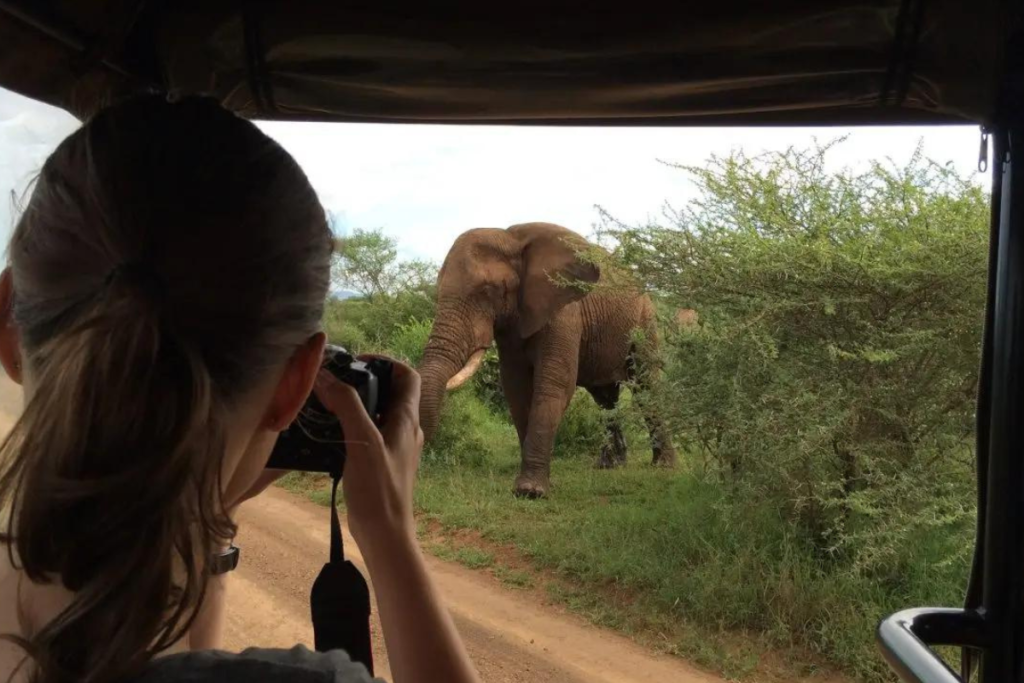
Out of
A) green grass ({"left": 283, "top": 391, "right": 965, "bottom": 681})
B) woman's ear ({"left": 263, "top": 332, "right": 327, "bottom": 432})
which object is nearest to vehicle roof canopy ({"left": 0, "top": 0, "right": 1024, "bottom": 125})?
woman's ear ({"left": 263, "top": 332, "right": 327, "bottom": 432})

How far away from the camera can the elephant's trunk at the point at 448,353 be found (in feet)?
18.0

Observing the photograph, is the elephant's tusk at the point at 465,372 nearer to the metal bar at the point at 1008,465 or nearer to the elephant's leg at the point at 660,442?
the elephant's leg at the point at 660,442

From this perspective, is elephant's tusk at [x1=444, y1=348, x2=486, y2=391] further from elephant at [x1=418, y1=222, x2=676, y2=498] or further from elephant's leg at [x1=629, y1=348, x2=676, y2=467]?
elephant's leg at [x1=629, y1=348, x2=676, y2=467]

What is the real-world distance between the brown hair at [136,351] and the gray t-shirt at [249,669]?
18 mm

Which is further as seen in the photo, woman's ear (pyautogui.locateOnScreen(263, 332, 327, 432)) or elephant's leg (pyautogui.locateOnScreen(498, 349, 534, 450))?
elephant's leg (pyautogui.locateOnScreen(498, 349, 534, 450))

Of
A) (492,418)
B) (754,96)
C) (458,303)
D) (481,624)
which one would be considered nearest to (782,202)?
(481,624)

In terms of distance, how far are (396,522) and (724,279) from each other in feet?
10.4

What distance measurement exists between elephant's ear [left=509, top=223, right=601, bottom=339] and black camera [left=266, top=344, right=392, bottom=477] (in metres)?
5.01

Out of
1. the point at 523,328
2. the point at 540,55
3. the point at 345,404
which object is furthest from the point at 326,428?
the point at 523,328

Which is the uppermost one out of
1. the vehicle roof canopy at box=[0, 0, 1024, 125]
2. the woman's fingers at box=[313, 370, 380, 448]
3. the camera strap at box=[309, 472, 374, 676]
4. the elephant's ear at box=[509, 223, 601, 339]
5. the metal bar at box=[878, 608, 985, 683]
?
the elephant's ear at box=[509, 223, 601, 339]

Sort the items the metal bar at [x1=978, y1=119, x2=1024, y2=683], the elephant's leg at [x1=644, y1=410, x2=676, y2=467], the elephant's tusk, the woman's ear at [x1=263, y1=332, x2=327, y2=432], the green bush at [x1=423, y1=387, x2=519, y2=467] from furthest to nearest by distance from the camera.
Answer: the green bush at [x1=423, y1=387, x2=519, y2=467] → the elephant's tusk → the elephant's leg at [x1=644, y1=410, x2=676, y2=467] → the metal bar at [x1=978, y1=119, x2=1024, y2=683] → the woman's ear at [x1=263, y1=332, x2=327, y2=432]

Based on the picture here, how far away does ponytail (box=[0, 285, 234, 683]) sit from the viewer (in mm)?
496

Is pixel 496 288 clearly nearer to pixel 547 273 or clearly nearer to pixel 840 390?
pixel 547 273

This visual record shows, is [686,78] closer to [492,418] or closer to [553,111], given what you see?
[553,111]
